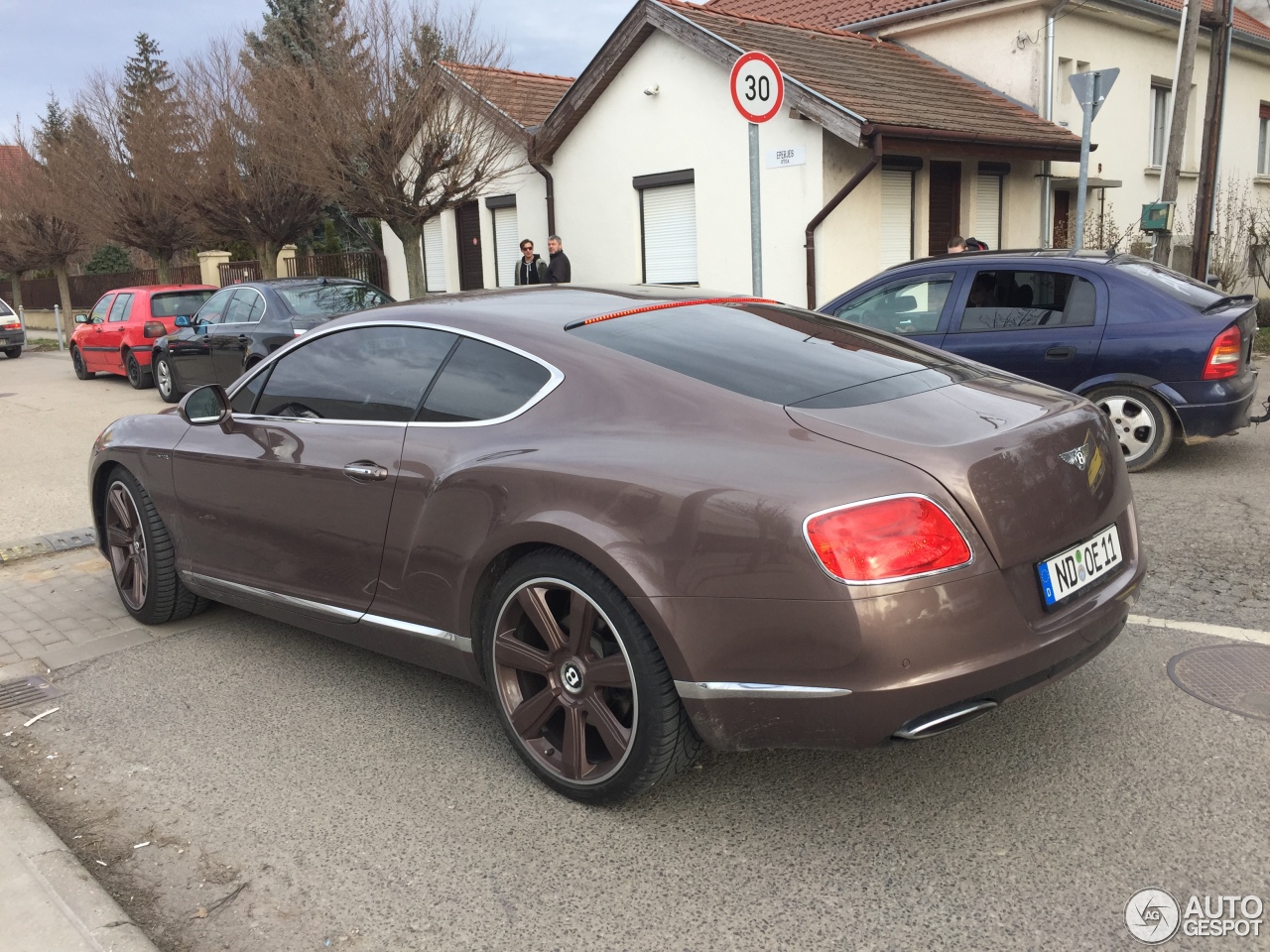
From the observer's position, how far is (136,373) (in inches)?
663

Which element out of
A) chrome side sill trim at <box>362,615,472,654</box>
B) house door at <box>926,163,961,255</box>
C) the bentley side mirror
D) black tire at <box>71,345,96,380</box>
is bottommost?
black tire at <box>71,345,96,380</box>

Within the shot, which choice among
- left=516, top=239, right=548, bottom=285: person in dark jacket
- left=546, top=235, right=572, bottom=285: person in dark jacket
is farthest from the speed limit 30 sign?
left=516, top=239, right=548, bottom=285: person in dark jacket

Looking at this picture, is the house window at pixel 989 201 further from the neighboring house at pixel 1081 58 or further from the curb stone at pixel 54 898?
the curb stone at pixel 54 898

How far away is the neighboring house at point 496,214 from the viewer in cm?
1802

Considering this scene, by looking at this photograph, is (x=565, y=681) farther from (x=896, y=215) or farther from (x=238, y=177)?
(x=238, y=177)

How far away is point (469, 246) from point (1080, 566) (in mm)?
19261

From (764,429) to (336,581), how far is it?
5.96 ft

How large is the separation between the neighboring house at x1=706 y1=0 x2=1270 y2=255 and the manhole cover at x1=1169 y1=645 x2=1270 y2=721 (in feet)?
47.5

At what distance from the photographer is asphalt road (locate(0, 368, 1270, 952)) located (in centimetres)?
270

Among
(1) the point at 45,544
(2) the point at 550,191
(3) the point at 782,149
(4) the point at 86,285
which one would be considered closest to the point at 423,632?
(1) the point at 45,544

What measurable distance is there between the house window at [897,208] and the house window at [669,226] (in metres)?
2.77

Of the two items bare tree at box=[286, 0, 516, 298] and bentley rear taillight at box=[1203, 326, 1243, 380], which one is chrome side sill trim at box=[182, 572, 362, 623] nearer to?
bentley rear taillight at box=[1203, 326, 1243, 380]

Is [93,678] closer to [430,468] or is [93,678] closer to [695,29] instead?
[430,468]

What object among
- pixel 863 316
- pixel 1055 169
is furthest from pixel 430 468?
pixel 1055 169
